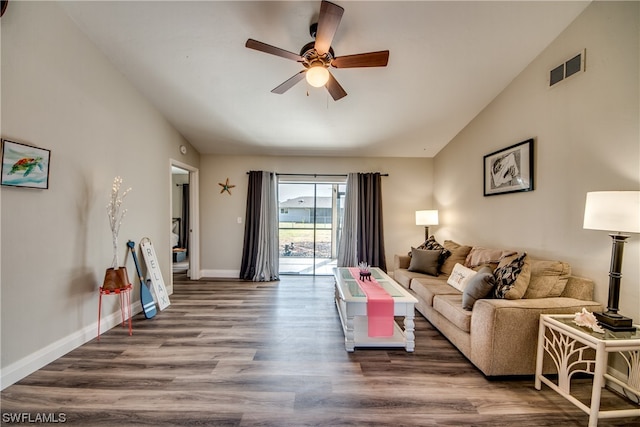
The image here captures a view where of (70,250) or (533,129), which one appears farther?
(533,129)

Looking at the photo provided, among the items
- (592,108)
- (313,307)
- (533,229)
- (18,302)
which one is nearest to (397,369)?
(313,307)

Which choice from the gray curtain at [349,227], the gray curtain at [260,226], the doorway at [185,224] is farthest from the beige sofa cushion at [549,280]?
the doorway at [185,224]

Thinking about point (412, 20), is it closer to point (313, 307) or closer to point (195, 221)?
point (313, 307)

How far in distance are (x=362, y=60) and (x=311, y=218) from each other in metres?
3.49

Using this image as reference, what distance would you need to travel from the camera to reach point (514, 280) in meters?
2.15

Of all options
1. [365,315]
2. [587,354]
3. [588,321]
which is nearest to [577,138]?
[588,321]

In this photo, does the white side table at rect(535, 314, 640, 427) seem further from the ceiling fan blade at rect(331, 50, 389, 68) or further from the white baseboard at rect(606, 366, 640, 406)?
the ceiling fan blade at rect(331, 50, 389, 68)

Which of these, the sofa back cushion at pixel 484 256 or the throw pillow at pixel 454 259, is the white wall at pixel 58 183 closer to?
the throw pillow at pixel 454 259

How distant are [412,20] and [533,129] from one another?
179cm

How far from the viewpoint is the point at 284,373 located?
2.01m

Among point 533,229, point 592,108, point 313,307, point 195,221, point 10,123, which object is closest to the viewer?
point 10,123

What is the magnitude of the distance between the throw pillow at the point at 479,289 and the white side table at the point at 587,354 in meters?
0.40

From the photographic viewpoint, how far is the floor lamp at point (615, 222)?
1.61 m

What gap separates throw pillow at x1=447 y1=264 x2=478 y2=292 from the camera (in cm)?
283
